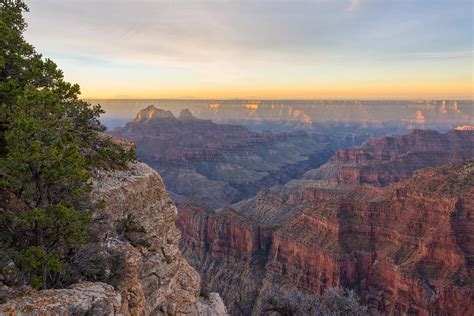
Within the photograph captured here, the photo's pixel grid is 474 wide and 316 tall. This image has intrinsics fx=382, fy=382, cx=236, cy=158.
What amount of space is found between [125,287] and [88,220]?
369 cm

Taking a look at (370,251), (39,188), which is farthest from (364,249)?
(39,188)

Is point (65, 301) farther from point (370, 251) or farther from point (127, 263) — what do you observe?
point (370, 251)

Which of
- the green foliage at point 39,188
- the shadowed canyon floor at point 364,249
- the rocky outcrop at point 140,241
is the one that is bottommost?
the shadowed canyon floor at point 364,249

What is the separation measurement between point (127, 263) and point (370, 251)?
53.2m

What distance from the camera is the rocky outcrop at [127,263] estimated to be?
1146cm

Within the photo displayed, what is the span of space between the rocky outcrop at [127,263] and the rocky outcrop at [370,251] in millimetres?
37478

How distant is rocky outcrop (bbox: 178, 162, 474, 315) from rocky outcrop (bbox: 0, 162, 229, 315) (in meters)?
37.5

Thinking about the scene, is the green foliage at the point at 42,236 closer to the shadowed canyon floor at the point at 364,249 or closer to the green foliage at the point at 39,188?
the green foliage at the point at 39,188

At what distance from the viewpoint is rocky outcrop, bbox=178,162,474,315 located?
5059 centimetres

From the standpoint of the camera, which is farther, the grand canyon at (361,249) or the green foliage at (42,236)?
the grand canyon at (361,249)

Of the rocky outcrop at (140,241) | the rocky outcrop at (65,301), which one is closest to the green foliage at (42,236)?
the rocky outcrop at (65,301)

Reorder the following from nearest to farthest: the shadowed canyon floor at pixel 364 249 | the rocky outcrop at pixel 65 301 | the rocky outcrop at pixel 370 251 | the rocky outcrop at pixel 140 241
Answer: the rocky outcrop at pixel 65 301, the rocky outcrop at pixel 140 241, the rocky outcrop at pixel 370 251, the shadowed canyon floor at pixel 364 249

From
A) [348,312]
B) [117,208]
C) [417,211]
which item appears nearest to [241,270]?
[417,211]

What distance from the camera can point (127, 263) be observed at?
16.0 meters
